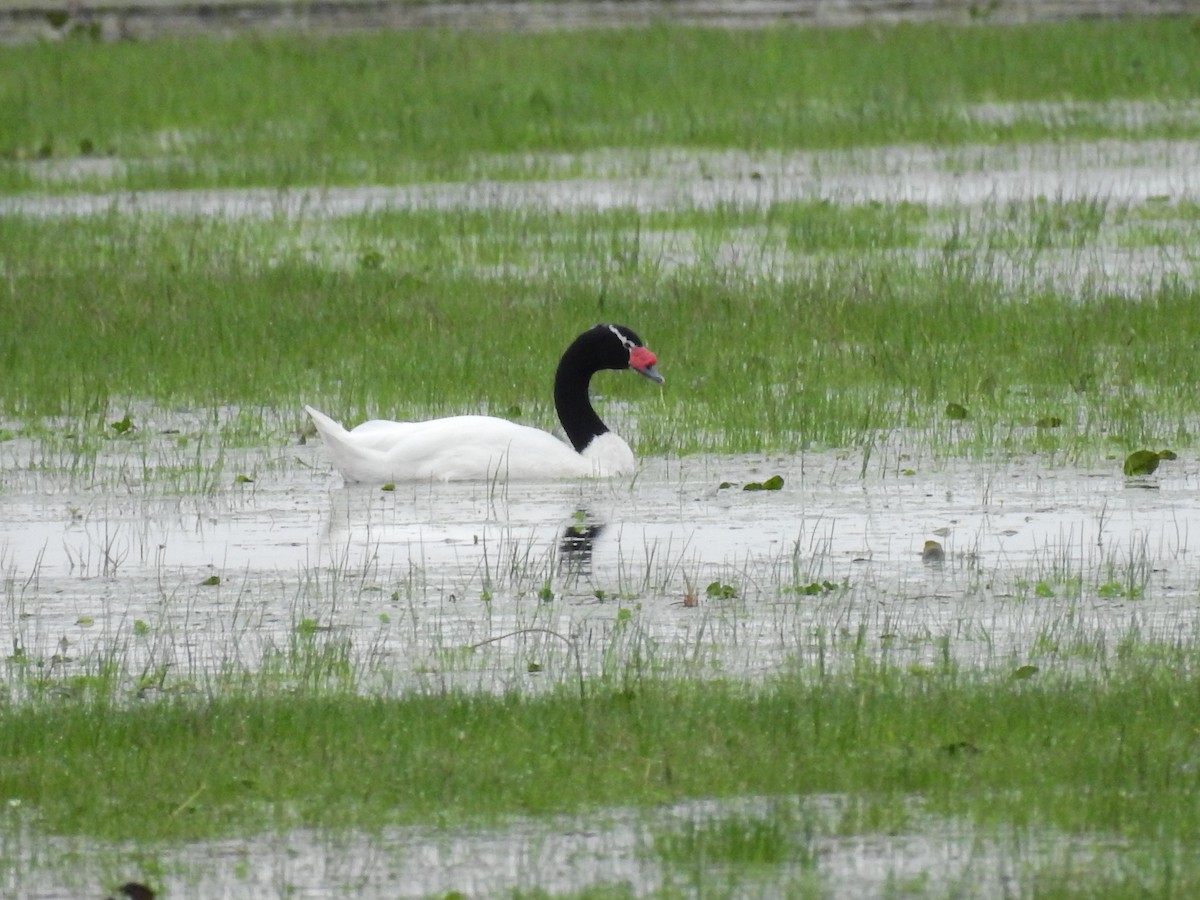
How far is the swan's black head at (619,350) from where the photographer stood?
482 inches

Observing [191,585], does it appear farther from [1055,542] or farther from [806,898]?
[806,898]

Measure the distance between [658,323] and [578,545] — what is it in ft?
16.7

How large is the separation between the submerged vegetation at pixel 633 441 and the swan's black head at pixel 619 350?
387 mm

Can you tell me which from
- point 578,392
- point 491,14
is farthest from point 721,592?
point 491,14

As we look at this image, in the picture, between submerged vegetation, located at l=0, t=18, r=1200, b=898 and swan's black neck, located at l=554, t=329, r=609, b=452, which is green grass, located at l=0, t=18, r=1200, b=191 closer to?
submerged vegetation, located at l=0, t=18, r=1200, b=898

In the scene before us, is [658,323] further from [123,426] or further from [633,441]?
[123,426]

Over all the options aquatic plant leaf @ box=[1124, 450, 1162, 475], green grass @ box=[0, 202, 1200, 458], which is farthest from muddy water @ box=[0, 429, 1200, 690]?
green grass @ box=[0, 202, 1200, 458]

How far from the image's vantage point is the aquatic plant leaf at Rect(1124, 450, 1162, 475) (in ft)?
36.7

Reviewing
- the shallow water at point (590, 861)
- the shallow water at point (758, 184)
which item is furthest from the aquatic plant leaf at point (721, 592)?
the shallow water at point (758, 184)

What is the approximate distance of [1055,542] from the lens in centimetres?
973

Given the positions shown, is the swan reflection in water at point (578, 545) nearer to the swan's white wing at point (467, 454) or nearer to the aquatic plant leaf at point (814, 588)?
the swan's white wing at point (467, 454)

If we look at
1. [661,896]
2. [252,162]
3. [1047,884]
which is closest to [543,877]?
[661,896]

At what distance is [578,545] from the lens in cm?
1005

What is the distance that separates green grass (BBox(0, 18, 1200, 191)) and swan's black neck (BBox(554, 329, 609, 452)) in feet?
34.6
